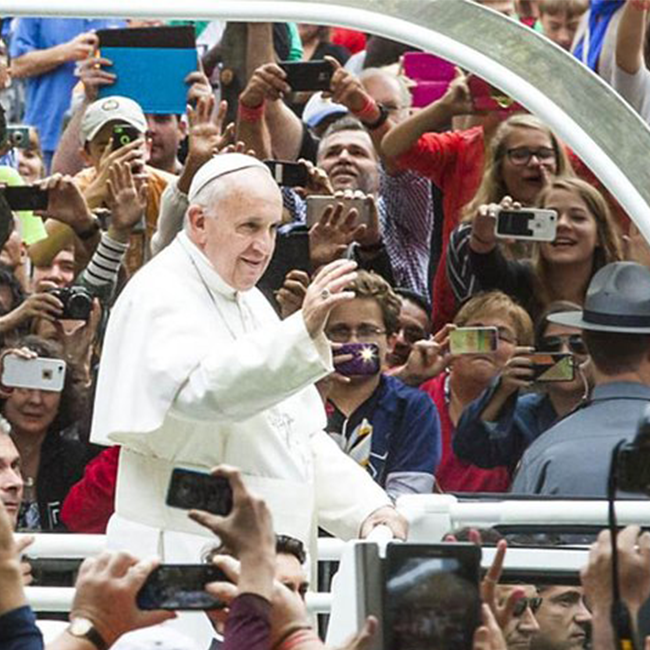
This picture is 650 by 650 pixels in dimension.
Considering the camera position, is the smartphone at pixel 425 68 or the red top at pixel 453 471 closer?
the red top at pixel 453 471

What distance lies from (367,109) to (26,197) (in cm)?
139

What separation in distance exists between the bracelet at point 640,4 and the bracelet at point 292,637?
4661mm

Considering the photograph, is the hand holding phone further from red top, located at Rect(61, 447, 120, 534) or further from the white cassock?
the white cassock

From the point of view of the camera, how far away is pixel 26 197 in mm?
9133

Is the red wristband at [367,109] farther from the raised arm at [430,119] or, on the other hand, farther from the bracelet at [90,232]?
the bracelet at [90,232]

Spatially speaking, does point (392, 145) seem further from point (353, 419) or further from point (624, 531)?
point (624, 531)

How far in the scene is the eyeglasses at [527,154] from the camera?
31.3 ft

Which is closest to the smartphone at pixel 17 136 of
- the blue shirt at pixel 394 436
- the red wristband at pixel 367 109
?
the red wristband at pixel 367 109

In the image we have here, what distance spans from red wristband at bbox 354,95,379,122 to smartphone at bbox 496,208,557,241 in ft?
3.33

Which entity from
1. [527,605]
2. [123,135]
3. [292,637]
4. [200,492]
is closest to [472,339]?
[123,135]

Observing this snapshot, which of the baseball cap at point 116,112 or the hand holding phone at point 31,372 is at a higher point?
the baseball cap at point 116,112

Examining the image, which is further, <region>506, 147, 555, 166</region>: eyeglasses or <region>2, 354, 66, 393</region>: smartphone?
<region>506, 147, 555, 166</region>: eyeglasses

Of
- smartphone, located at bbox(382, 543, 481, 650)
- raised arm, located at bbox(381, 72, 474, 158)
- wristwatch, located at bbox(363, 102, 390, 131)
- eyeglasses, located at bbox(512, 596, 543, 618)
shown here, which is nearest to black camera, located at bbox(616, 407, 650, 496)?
smartphone, located at bbox(382, 543, 481, 650)

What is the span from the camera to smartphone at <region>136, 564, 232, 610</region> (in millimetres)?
4969
